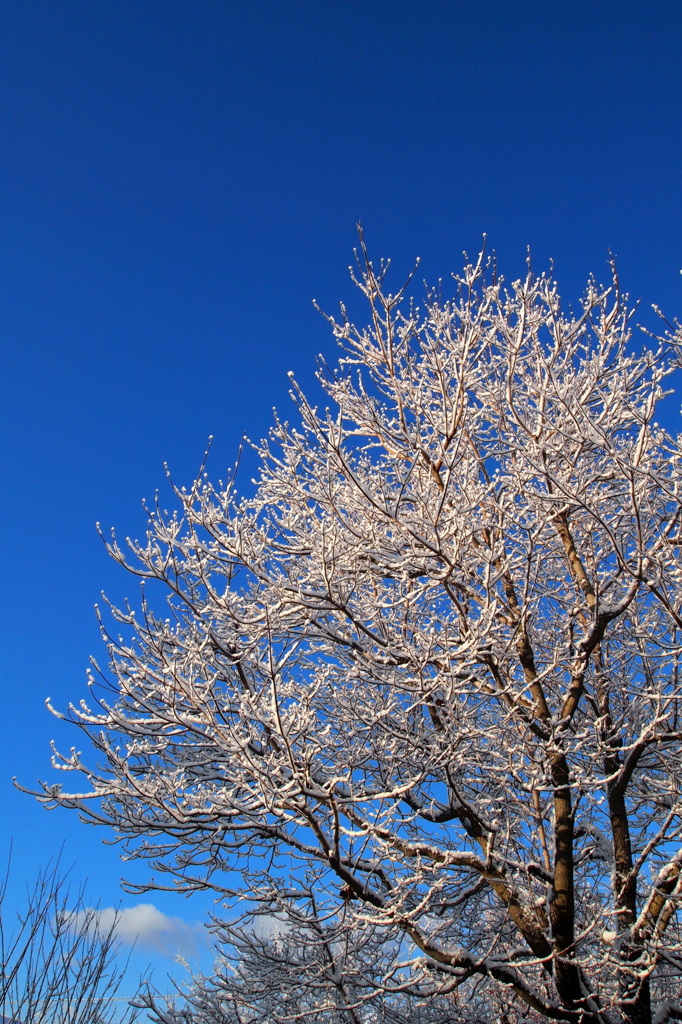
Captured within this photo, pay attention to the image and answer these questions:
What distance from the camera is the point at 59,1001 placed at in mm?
6441

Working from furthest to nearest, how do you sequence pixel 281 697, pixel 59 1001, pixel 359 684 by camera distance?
1. pixel 59 1001
2. pixel 359 684
3. pixel 281 697

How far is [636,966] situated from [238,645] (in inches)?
143

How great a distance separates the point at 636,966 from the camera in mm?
4965

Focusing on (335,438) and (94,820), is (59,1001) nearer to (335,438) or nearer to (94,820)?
(94,820)

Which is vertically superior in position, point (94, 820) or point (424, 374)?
point (424, 374)

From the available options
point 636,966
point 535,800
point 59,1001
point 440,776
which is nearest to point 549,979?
point 636,966

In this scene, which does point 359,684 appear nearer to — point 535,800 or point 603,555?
point 535,800

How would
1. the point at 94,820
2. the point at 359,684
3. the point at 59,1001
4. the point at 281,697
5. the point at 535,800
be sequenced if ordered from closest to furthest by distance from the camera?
the point at 281,697 < the point at 94,820 < the point at 535,800 < the point at 359,684 < the point at 59,1001

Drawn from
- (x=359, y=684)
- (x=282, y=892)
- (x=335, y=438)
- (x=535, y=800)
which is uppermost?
(x=335, y=438)

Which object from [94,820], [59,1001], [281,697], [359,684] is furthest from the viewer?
[59,1001]

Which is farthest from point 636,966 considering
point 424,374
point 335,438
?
point 424,374

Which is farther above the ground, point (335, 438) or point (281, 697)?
point (335, 438)

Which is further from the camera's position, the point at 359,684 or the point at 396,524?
the point at 359,684

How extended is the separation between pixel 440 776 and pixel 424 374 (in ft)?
11.4
